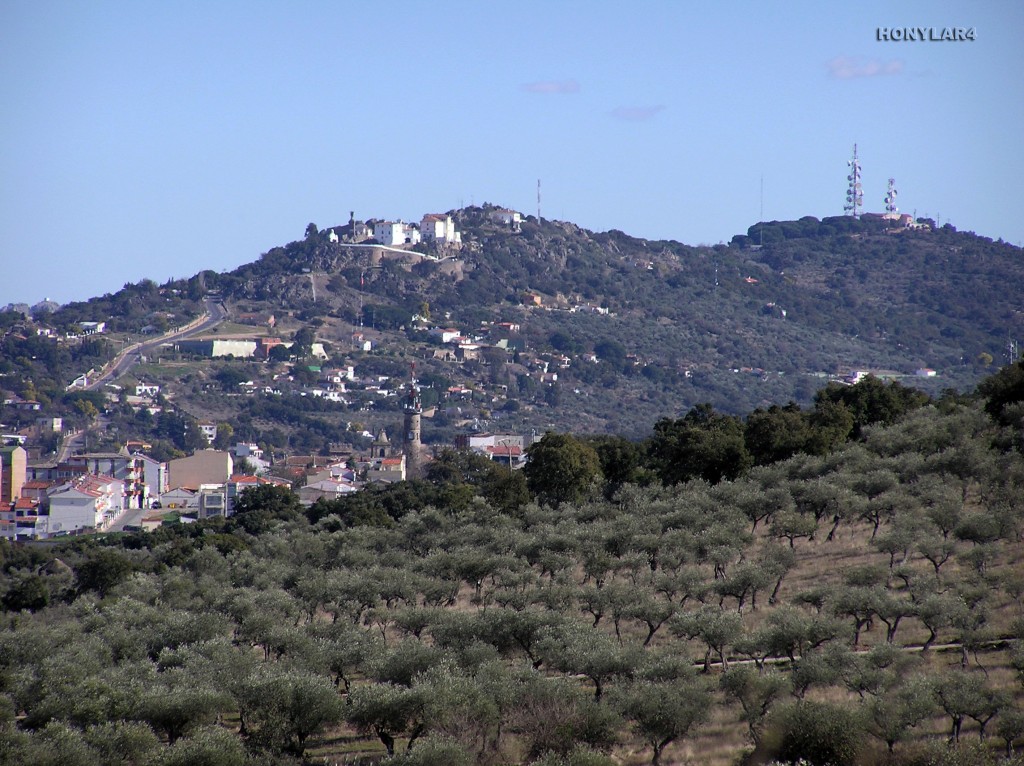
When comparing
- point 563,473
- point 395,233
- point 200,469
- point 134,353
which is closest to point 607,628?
point 563,473

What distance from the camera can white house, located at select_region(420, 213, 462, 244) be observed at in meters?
176

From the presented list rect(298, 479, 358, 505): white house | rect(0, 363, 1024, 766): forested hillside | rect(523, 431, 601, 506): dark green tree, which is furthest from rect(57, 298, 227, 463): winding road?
rect(0, 363, 1024, 766): forested hillside

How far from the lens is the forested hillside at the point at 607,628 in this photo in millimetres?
18156

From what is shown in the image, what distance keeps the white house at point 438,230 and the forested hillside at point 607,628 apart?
13752 centimetres

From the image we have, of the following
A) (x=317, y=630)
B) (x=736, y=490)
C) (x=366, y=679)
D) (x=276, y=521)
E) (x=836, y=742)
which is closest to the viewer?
(x=836, y=742)

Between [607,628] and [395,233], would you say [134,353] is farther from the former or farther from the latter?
[607,628]

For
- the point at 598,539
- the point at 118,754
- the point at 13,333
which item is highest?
the point at 13,333

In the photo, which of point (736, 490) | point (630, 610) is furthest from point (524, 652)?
point (736, 490)

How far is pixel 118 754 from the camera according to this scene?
18.5 m

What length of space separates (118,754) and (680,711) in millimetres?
7411

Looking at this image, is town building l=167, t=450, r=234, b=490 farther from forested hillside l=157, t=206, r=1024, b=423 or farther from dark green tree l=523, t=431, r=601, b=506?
dark green tree l=523, t=431, r=601, b=506

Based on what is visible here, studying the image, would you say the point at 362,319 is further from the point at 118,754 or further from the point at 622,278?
the point at 118,754

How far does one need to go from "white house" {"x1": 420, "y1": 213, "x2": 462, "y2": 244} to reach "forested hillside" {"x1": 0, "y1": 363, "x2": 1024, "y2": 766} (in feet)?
451

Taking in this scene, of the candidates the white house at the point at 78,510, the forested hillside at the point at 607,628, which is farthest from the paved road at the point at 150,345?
the forested hillside at the point at 607,628
